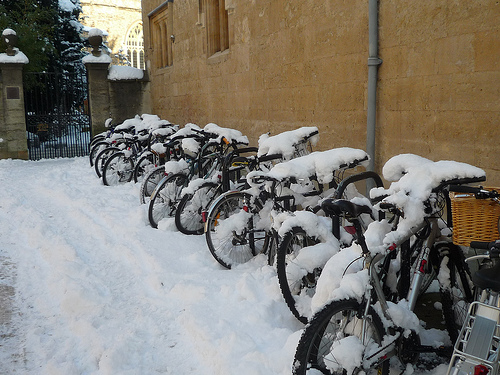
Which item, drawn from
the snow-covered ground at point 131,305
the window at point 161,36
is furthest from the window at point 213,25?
the snow-covered ground at point 131,305

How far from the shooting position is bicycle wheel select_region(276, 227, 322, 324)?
343cm

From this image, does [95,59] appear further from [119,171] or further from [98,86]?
[119,171]

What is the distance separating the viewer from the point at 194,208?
216 inches

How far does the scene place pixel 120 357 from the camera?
3.07 m

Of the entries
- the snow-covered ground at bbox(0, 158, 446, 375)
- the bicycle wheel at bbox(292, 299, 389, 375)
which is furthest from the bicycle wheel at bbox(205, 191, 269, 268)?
the bicycle wheel at bbox(292, 299, 389, 375)

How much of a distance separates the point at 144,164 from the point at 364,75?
12.7 feet

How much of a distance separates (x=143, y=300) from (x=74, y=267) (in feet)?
3.15

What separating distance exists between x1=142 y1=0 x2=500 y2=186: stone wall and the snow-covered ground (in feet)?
6.75

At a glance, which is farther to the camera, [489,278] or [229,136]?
[229,136]

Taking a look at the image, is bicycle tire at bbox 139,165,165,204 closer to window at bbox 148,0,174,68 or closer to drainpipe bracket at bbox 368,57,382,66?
drainpipe bracket at bbox 368,57,382,66

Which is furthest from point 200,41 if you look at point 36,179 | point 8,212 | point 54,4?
point 54,4

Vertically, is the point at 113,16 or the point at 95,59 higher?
the point at 113,16

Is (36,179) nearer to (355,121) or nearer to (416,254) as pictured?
(355,121)

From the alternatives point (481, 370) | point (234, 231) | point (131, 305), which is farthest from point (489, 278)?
point (234, 231)
